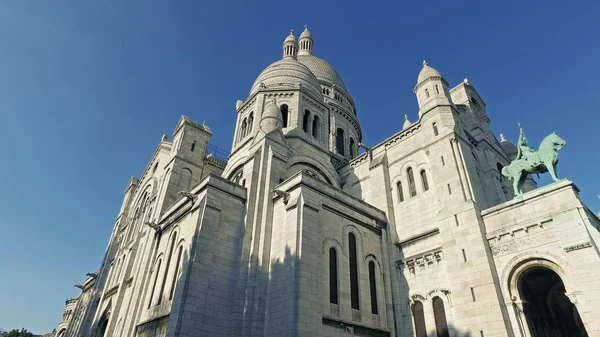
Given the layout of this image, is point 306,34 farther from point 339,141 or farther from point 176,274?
point 176,274

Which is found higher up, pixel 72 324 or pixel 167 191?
pixel 167 191

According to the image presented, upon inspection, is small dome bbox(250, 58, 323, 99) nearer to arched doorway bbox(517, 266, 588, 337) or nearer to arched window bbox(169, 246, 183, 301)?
arched window bbox(169, 246, 183, 301)

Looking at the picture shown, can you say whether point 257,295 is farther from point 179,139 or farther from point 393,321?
point 179,139

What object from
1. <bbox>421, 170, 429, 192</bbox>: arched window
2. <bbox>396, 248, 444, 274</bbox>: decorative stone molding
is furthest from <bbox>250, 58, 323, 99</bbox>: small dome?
<bbox>396, 248, 444, 274</bbox>: decorative stone molding

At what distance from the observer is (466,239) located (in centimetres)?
1700

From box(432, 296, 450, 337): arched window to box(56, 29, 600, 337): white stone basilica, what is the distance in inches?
2.6

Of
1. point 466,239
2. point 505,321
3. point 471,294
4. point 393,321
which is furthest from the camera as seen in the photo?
point 393,321

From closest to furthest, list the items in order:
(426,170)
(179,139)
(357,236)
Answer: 1. (357,236)
2. (426,170)
3. (179,139)

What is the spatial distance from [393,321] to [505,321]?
5352 millimetres

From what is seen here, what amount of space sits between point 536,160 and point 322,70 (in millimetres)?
29789

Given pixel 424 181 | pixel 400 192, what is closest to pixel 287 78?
pixel 400 192

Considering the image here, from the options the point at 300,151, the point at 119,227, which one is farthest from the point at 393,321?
the point at 119,227

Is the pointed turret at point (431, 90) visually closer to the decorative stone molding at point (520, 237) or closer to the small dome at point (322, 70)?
the decorative stone molding at point (520, 237)

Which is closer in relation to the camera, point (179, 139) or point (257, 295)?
point (257, 295)
